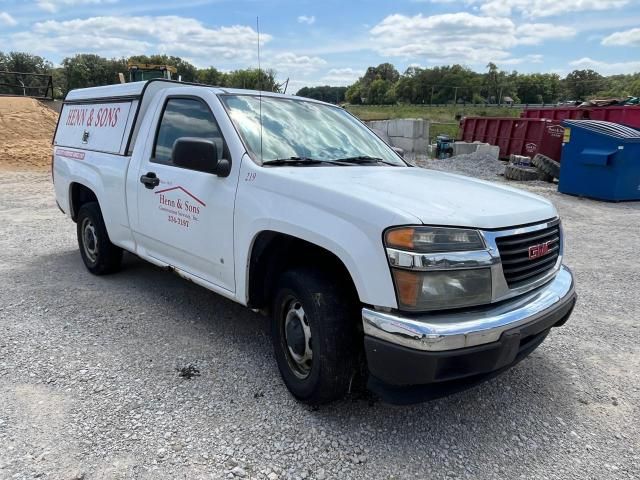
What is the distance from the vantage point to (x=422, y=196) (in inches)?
111

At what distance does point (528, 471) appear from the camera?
2576 mm

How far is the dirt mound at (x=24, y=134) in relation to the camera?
16422 millimetres

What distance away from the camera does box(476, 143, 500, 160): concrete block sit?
16.9 meters

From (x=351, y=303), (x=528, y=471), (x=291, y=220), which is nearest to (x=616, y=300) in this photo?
(x=528, y=471)

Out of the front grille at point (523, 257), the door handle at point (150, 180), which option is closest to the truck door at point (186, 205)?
the door handle at point (150, 180)

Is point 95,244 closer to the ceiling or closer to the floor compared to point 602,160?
closer to the floor

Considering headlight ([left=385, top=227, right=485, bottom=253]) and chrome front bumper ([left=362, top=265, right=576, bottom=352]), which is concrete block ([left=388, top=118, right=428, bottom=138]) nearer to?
chrome front bumper ([left=362, top=265, right=576, bottom=352])

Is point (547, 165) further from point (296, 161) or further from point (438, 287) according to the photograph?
point (438, 287)

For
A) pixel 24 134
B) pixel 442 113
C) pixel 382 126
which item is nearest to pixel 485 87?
pixel 442 113

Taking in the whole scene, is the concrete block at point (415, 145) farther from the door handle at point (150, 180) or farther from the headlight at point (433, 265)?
the headlight at point (433, 265)

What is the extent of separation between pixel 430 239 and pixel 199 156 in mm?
1623

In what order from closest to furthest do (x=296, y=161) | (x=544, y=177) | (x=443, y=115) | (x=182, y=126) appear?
1. (x=296, y=161)
2. (x=182, y=126)
3. (x=544, y=177)
4. (x=443, y=115)

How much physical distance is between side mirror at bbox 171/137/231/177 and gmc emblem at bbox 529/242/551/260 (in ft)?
6.32

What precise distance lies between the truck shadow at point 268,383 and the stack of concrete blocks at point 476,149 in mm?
13975
